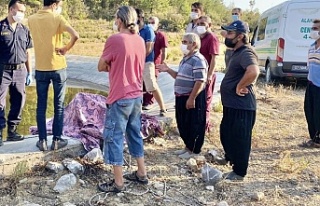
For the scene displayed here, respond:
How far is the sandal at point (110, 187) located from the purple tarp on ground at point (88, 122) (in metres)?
0.89

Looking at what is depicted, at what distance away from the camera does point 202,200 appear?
13.3ft

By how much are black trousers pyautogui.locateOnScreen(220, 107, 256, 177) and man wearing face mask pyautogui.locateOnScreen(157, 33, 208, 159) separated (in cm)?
49

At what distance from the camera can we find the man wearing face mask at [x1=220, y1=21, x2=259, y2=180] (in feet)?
13.6

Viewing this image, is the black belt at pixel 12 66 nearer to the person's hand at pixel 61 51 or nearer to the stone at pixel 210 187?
the person's hand at pixel 61 51

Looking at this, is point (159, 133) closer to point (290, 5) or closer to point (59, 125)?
point (59, 125)

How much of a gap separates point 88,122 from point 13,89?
99 centimetres

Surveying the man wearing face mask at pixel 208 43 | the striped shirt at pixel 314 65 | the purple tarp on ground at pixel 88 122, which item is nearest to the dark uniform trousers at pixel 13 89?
the purple tarp on ground at pixel 88 122

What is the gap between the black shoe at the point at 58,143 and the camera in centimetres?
464

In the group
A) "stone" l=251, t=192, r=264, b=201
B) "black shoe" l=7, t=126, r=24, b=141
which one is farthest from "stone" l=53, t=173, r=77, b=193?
"stone" l=251, t=192, r=264, b=201

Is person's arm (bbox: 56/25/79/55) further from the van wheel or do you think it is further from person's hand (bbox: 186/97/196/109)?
the van wheel

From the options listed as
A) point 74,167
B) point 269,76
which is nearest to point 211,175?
point 74,167

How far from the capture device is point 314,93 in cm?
574

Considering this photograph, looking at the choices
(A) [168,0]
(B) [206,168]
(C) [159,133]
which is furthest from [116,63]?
(A) [168,0]

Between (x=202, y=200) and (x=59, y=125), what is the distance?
68.5 inches
